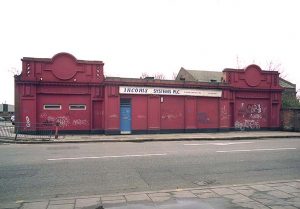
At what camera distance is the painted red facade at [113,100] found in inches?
852

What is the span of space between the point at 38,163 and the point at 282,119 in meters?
23.7

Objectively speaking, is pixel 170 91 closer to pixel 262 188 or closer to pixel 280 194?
pixel 262 188

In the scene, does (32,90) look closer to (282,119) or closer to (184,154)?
(184,154)

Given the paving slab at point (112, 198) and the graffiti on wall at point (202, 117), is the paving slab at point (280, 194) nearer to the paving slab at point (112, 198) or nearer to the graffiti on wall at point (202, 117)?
the paving slab at point (112, 198)

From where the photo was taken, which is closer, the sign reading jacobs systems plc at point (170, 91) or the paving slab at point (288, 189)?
the paving slab at point (288, 189)

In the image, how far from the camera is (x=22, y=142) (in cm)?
1753

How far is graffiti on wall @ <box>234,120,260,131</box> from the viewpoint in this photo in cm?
2614

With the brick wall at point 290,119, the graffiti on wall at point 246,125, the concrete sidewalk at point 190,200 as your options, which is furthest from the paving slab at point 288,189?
the brick wall at point 290,119

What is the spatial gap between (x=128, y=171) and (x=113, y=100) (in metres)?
13.6

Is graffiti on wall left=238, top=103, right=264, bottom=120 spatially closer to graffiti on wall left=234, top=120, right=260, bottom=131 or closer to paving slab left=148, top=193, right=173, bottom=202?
graffiti on wall left=234, top=120, right=260, bottom=131

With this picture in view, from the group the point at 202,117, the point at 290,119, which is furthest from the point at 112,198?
the point at 290,119

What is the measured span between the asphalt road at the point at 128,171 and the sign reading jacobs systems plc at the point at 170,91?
1065 centimetres

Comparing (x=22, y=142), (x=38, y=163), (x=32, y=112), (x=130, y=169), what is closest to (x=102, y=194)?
(x=130, y=169)

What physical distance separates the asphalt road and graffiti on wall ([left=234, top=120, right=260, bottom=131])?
13504 mm
